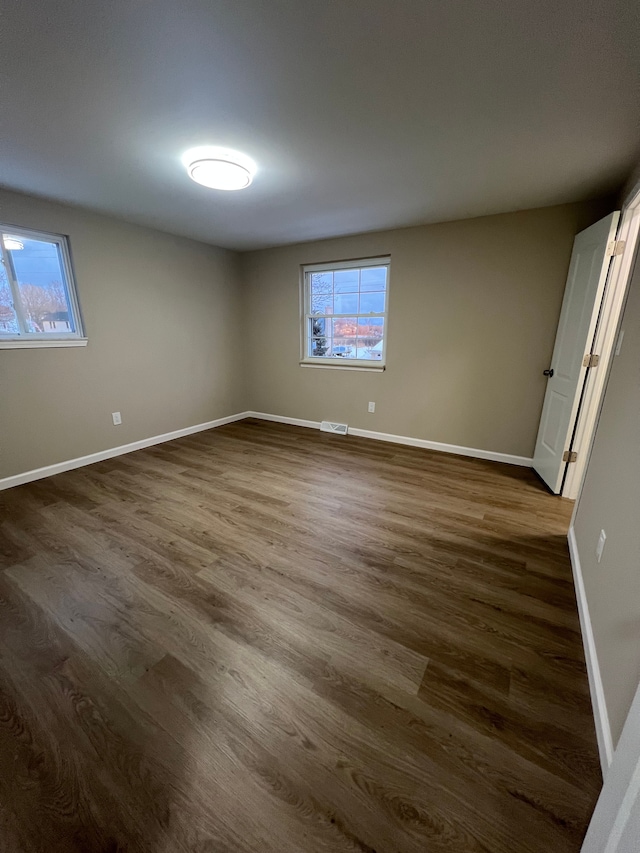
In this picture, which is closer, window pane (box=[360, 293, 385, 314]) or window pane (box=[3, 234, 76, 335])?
window pane (box=[3, 234, 76, 335])

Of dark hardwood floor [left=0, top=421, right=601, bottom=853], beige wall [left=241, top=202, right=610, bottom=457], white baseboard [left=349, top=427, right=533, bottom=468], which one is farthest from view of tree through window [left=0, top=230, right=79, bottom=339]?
white baseboard [left=349, top=427, right=533, bottom=468]

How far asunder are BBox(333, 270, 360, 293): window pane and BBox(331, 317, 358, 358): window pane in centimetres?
35

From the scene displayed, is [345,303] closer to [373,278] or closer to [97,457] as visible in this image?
[373,278]

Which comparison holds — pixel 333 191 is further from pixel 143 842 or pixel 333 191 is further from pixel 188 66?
pixel 143 842

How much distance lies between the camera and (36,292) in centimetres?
292

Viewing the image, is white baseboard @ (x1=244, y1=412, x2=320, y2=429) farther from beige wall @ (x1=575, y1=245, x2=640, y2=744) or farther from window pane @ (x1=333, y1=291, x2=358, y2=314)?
beige wall @ (x1=575, y1=245, x2=640, y2=744)

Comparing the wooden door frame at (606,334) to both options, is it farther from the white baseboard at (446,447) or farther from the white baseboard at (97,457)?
the white baseboard at (97,457)

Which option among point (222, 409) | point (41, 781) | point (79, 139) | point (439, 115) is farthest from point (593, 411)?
point (222, 409)

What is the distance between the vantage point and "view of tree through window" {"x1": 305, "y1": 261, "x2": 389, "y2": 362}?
13.1 ft

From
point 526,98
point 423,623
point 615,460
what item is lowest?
point 423,623

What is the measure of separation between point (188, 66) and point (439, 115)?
118cm

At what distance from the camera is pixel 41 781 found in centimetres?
102

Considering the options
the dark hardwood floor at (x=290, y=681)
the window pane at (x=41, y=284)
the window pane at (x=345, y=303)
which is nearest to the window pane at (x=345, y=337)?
the window pane at (x=345, y=303)

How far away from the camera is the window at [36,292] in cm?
275
